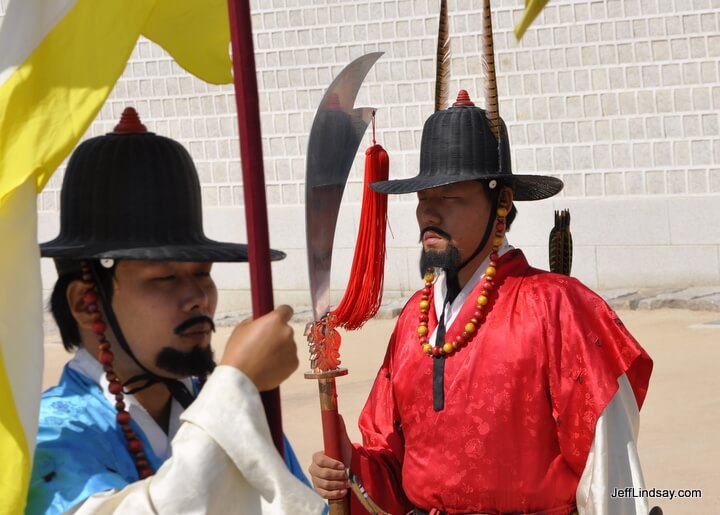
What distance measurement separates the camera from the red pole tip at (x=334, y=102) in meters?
2.72

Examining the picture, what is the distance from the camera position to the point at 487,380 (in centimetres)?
348

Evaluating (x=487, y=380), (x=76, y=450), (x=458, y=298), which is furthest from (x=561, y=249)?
(x=76, y=450)

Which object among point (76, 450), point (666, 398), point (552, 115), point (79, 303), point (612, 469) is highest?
point (552, 115)

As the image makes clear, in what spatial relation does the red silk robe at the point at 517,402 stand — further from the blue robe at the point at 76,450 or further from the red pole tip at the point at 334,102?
the blue robe at the point at 76,450

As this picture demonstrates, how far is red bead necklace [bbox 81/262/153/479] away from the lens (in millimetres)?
2221

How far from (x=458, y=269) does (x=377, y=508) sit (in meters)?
0.73

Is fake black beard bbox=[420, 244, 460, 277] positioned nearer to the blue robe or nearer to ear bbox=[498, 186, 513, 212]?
ear bbox=[498, 186, 513, 212]

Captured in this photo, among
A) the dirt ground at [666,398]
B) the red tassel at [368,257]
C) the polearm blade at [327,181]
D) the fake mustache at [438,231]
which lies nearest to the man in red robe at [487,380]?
the fake mustache at [438,231]

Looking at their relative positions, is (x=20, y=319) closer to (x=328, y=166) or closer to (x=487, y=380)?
(x=328, y=166)

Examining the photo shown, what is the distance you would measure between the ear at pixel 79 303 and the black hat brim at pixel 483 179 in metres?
1.49

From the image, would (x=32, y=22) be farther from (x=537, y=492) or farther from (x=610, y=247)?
(x=610, y=247)

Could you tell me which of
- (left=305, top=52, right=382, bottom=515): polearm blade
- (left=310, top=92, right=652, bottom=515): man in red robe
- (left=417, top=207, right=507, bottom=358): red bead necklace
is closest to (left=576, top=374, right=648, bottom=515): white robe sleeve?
(left=310, top=92, right=652, bottom=515): man in red robe

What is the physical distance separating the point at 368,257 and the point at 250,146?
2.23 m

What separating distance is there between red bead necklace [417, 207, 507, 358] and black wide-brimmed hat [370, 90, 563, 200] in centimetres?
14
